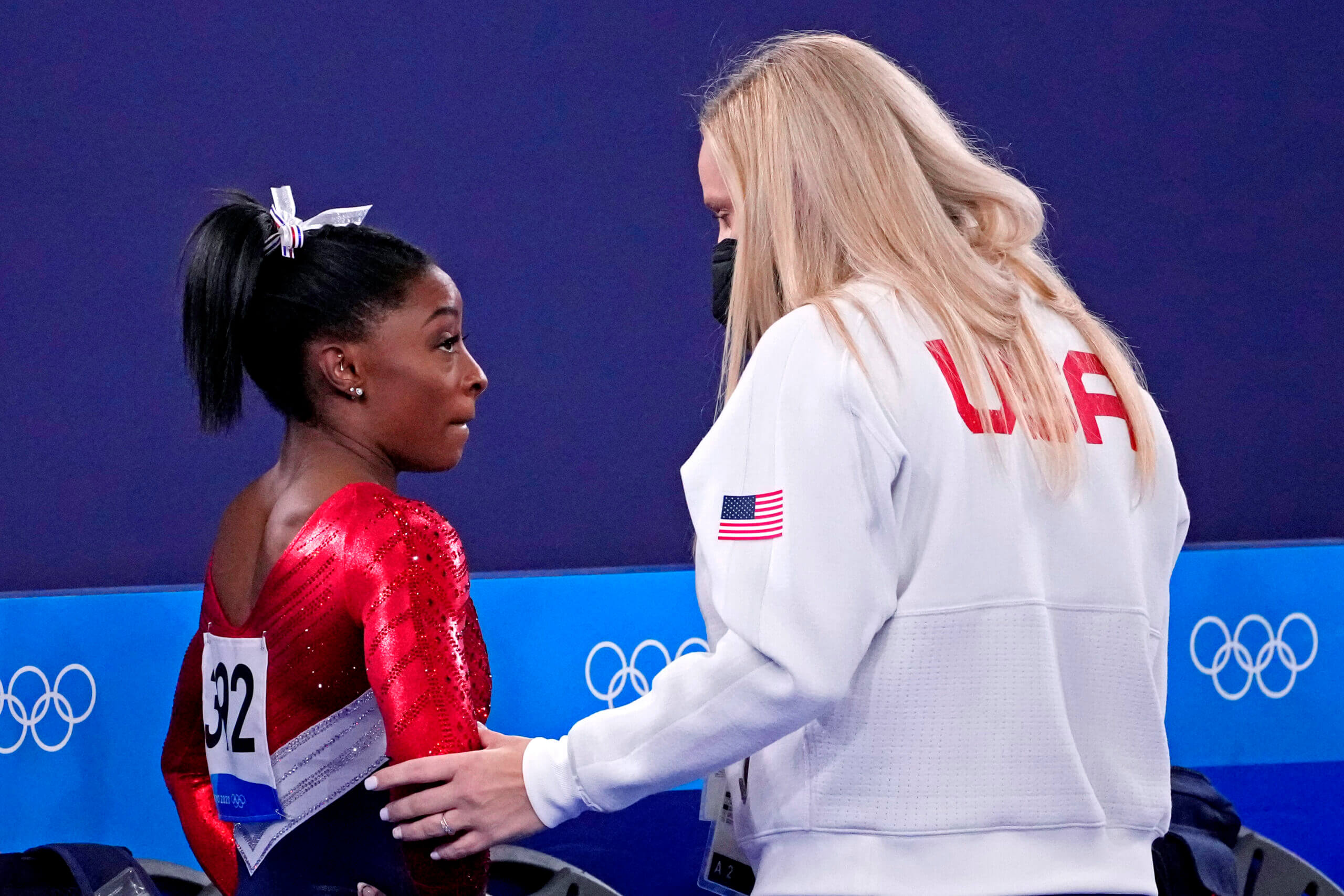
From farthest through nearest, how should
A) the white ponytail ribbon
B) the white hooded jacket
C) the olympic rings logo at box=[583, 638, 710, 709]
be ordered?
the olympic rings logo at box=[583, 638, 710, 709] → the white ponytail ribbon → the white hooded jacket

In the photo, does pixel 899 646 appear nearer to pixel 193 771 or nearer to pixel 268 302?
pixel 268 302

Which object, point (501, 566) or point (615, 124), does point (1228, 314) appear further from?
point (501, 566)

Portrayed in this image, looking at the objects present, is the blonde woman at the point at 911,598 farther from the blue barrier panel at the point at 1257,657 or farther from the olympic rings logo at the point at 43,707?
the blue barrier panel at the point at 1257,657

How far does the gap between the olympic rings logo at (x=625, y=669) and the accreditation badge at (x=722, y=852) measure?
1.12m

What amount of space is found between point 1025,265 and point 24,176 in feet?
8.11

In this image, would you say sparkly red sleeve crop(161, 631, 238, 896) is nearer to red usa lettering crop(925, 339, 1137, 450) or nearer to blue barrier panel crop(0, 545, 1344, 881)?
blue barrier panel crop(0, 545, 1344, 881)

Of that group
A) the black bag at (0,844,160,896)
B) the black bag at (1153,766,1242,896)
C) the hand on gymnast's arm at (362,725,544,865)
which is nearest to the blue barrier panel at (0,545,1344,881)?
the black bag at (0,844,160,896)

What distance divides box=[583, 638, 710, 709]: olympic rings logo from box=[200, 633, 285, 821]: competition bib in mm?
1198

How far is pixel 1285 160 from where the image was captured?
361cm

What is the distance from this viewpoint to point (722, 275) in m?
1.82

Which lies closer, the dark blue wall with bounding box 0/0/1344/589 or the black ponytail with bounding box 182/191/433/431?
the black ponytail with bounding box 182/191/433/431

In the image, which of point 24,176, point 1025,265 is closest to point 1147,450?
point 1025,265

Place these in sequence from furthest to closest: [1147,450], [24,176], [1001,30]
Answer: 1. [1001,30]
2. [24,176]
3. [1147,450]

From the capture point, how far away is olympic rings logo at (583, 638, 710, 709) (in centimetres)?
283
